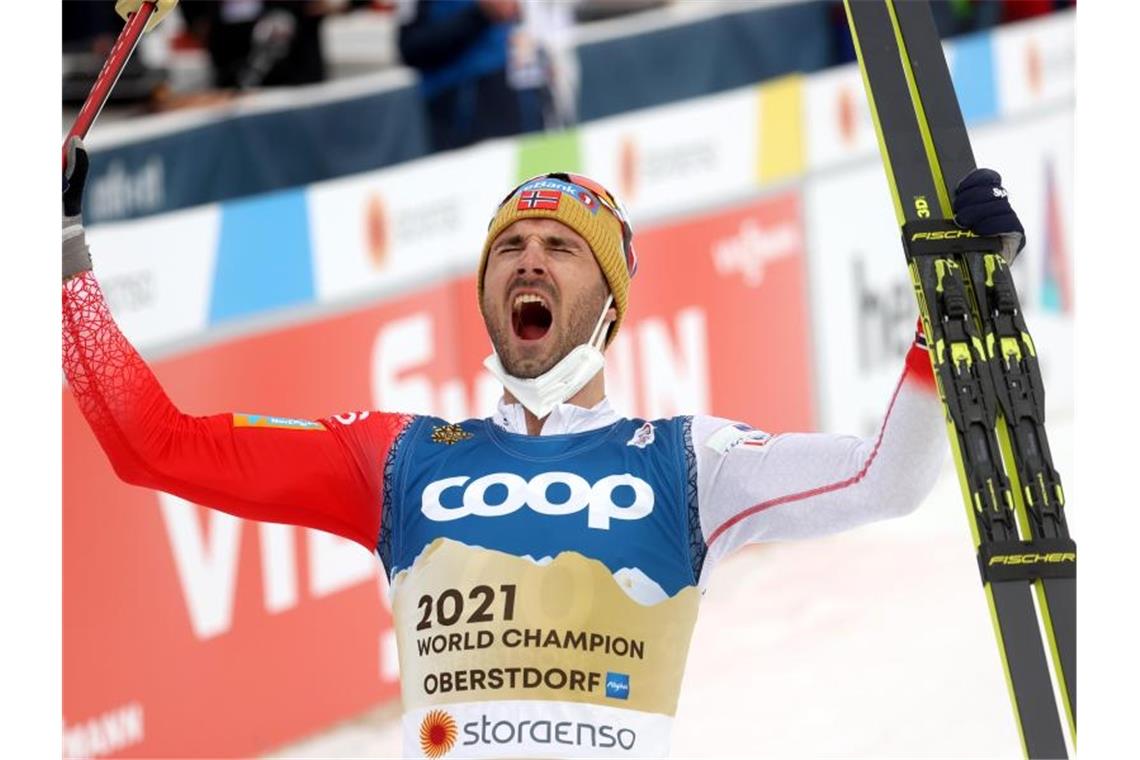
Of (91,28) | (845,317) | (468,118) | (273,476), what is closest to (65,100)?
(91,28)

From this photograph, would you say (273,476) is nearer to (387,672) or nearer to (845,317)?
(387,672)

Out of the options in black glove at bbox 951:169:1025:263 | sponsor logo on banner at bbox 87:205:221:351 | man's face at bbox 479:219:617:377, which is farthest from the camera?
sponsor logo on banner at bbox 87:205:221:351

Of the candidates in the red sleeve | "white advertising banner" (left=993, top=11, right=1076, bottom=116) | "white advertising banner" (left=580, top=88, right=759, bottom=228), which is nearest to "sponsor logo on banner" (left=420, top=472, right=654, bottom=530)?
the red sleeve

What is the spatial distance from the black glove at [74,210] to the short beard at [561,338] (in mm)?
829

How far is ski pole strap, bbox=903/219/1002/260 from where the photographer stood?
3863 mm

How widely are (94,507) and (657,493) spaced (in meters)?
2.84

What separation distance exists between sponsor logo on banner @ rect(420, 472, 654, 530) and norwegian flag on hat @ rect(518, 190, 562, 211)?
1.90 ft

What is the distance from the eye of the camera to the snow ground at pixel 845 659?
23.6 ft

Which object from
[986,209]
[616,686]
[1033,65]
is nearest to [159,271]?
[616,686]

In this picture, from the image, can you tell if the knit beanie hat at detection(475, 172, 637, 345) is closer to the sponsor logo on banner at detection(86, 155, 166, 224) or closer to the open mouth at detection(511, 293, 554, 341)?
the open mouth at detection(511, 293, 554, 341)

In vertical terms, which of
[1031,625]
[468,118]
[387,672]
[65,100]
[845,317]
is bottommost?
[1031,625]

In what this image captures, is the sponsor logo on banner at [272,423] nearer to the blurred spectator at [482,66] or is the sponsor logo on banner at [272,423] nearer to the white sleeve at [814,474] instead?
the white sleeve at [814,474]

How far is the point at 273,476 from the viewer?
4.34 meters

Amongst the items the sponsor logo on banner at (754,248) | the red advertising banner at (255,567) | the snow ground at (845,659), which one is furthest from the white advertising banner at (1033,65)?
the red advertising banner at (255,567)
